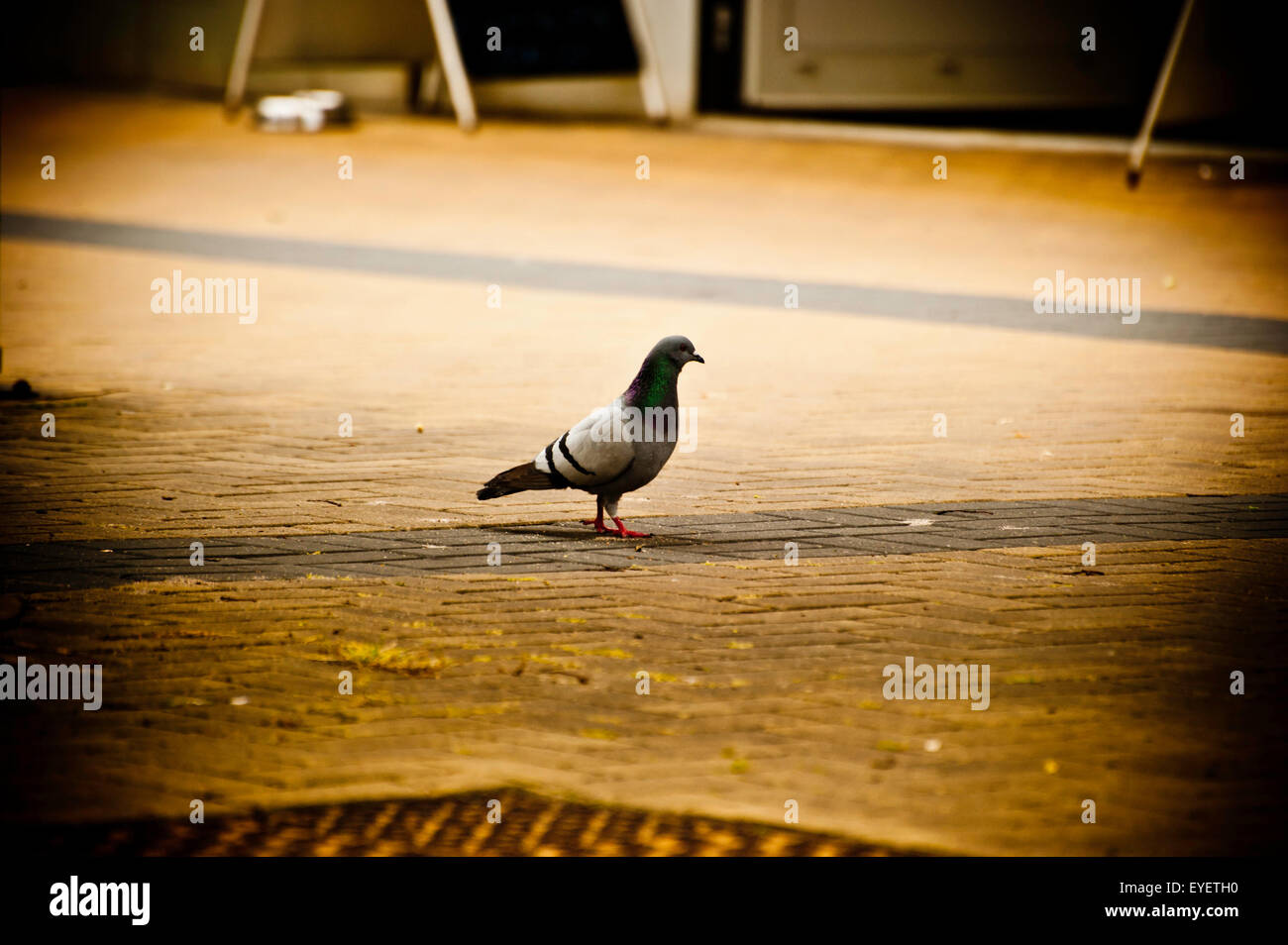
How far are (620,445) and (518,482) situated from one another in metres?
0.43

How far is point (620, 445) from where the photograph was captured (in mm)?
4859

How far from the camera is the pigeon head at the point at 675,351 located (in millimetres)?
4984

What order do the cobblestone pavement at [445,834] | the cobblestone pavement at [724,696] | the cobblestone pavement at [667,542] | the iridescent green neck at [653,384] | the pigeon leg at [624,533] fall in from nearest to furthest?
the cobblestone pavement at [445,834], the cobblestone pavement at [724,696], the cobblestone pavement at [667,542], the iridescent green neck at [653,384], the pigeon leg at [624,533]

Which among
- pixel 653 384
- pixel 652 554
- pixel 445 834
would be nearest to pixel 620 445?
pixel 653 384

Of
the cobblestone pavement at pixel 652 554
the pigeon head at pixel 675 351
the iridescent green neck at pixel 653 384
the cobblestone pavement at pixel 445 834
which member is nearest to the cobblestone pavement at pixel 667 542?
the cobblestone pavement at pixel 652 554

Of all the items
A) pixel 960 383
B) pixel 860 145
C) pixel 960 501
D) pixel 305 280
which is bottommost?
pixel 960 501

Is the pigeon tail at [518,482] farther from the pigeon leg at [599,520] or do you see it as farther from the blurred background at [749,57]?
the blurred background at [749,57]

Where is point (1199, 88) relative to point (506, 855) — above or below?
above

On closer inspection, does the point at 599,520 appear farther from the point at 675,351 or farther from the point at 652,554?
the point at 675,351

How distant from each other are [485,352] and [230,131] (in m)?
9.29

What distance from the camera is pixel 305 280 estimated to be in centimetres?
1006
